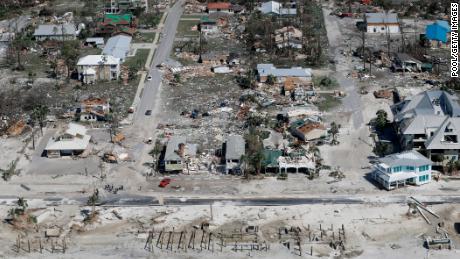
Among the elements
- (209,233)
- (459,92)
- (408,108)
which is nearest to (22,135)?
(209,233)

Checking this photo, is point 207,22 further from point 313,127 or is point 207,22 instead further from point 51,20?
point 313,127

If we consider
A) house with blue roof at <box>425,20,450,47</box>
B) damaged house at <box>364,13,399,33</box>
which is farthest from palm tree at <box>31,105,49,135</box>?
house with blue roof at <box>425,20,450,47</box>

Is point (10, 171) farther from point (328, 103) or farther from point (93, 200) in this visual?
point (328, 103)

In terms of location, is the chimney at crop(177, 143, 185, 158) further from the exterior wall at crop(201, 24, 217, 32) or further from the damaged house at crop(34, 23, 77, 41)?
the exterior wall at crop(201, 24, 217, 32)

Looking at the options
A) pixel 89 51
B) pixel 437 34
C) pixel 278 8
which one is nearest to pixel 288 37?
pixel 278 8

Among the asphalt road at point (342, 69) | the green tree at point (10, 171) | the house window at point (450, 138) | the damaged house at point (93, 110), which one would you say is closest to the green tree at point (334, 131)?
the asphalt road at point (342, 69)
